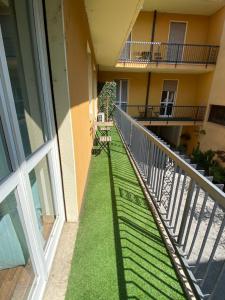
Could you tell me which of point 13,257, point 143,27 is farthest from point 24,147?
point 143,27

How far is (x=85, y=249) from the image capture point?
202 cm

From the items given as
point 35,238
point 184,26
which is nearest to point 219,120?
point 184,26

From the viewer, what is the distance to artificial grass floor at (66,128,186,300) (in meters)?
1.63

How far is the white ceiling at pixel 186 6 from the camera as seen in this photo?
9.20 meters

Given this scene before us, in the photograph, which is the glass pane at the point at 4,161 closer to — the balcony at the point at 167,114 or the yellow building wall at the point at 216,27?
the balcony at the point at 167,114

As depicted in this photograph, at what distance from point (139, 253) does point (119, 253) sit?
0.72ft

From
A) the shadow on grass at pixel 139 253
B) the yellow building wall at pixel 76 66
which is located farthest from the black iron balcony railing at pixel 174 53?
the shadow on grass at pixel 139 253

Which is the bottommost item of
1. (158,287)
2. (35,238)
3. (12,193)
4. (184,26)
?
(158,287)

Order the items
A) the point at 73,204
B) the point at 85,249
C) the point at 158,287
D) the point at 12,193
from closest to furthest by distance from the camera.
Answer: the point at 12,193 → the point at 158,287 → the point at 85,249 → the point at 73,204

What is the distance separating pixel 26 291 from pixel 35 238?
418 mm

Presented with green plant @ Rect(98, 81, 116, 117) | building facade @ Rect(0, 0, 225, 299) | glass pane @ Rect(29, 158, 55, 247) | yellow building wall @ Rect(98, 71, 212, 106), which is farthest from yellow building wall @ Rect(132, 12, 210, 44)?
glass pane @ Rect(29, 158, 55, 247)

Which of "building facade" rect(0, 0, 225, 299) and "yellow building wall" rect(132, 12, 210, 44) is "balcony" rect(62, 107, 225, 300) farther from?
"yellow building wall" rect(132, 12, 210, 44)

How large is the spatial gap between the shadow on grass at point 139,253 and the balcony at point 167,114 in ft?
28.3

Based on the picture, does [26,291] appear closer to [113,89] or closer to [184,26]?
[113,89]
